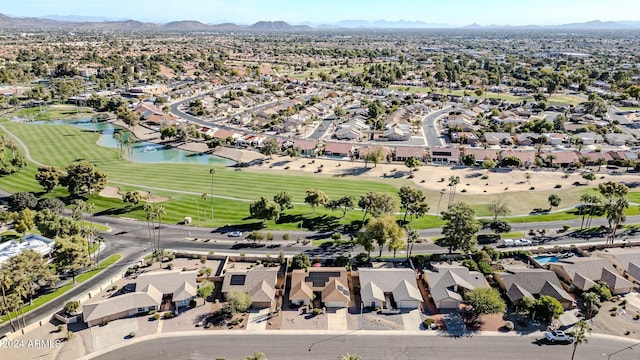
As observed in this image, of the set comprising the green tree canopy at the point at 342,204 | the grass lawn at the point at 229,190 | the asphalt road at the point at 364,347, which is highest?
the green tree canopy at the point at 342,204

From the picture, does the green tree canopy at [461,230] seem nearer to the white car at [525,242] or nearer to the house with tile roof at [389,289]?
the house with tile roof at [389,289]

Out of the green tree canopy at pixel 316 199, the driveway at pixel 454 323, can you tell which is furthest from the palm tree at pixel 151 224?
the driveway at pixel 454 323

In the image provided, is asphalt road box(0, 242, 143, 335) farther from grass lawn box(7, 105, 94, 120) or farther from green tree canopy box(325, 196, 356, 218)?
grass lawn box(7, 105, 94, 120)

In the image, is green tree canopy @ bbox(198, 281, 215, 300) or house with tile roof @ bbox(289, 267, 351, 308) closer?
green tree canopy @ bbox(198, 281, 215, 300)

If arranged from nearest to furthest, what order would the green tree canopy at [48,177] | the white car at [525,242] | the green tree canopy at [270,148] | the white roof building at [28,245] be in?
the white roof building at [28,245] < the white car at [525,242] < the green tree canopy at [48,177] < the green tree canopy at [270,148]

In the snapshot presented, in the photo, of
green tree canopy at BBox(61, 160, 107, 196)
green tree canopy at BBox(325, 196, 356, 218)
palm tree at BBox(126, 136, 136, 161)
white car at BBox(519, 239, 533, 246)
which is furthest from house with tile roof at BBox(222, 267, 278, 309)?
palm tree at BBox(126, 136, 136, 161)

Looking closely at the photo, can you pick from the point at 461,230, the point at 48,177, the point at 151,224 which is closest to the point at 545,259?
the point at 461,230
